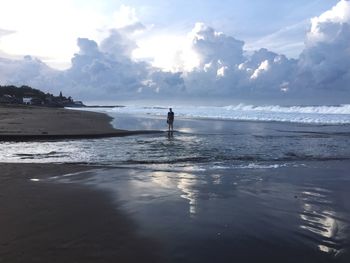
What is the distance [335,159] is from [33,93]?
143 metres

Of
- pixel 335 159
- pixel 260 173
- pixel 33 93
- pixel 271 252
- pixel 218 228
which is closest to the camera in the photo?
pixel 271 252

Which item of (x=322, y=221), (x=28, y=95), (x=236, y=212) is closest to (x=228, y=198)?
(x=236, y=212)

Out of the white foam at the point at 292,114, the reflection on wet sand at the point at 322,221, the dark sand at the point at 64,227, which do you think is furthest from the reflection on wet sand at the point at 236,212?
the white foam at the point at 292,114

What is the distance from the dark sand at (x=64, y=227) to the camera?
17.3 feet

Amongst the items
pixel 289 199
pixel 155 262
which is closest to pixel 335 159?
pixel 289 199

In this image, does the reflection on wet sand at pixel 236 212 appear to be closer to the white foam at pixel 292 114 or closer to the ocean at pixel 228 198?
the ocean at pixel 228 198

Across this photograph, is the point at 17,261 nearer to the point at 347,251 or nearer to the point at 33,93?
the point at 347,251

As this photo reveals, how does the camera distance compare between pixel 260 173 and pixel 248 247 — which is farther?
pixel 260 173

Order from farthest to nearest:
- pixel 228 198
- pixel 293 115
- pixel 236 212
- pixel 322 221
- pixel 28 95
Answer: pixel 28 95 < pixel 293 115 < pixel 228 198 < pixel 236 212 < pixel 322 221

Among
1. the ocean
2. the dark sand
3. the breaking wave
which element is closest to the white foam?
the breaking wave

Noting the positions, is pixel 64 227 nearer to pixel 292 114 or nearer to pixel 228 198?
pixel 228 198

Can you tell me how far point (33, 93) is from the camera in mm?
147625

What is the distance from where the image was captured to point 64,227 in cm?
641

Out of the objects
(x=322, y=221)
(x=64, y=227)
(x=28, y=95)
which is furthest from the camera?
(x=28, y=95)
